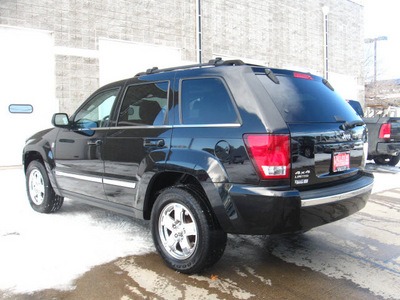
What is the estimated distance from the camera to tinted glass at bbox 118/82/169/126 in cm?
349

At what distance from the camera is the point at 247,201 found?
8.78 feet

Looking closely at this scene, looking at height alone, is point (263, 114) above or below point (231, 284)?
above

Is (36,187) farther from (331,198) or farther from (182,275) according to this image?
(331,198)

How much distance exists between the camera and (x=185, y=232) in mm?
3125

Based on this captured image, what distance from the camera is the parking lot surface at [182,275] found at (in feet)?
9.25

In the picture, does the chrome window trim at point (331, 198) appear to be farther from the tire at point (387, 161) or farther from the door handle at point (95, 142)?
the tire at point (387, 161)

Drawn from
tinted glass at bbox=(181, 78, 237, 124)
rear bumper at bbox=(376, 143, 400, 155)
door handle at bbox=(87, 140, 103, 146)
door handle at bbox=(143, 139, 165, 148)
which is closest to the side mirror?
door handle at bbox=(87, 140, 103, 146)

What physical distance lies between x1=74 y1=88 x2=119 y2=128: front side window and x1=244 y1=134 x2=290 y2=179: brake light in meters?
2.01

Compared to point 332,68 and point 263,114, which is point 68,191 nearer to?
point 263,114

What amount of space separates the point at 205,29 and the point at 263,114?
40.1ft

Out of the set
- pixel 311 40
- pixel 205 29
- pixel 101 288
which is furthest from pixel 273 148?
pixel 311 40

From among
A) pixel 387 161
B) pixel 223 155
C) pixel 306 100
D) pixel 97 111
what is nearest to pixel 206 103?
pixel 223 155

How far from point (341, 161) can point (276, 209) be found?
0.92m

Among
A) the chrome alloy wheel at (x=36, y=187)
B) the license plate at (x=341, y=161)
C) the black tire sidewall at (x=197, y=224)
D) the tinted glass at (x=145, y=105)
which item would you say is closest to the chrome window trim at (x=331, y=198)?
the license plate at (x=341, y=161)
